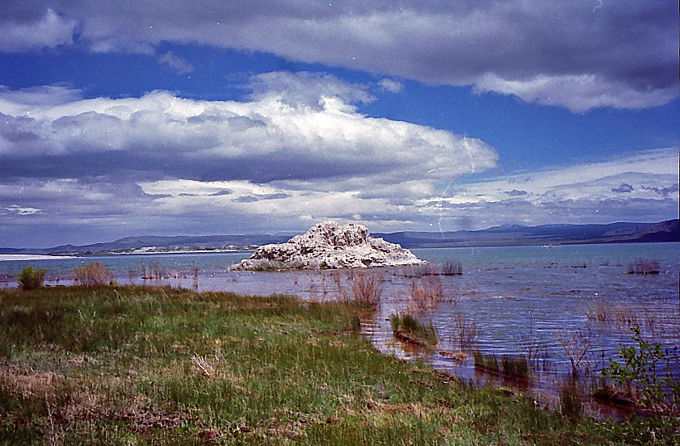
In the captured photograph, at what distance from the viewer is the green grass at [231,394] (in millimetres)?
7773

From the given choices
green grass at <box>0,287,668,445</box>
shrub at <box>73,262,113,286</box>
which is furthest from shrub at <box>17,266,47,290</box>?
green grass at <box>0,287,668,445</box>

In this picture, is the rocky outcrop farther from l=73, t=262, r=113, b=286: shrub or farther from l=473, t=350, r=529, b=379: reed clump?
l=473, t=350, r=529, b=379: reed clump

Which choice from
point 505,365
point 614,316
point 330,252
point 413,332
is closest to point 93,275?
point 413,332

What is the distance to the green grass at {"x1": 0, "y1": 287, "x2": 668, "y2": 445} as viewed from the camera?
7773 millimetres

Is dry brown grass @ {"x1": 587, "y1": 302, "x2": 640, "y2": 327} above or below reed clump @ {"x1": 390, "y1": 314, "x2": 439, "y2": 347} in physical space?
below

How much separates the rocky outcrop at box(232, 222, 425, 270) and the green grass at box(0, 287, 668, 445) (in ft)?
203

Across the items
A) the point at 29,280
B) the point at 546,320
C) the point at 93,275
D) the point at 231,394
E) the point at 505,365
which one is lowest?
the point at 546,320

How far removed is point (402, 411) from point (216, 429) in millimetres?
3069

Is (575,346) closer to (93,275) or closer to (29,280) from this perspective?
(29,280)

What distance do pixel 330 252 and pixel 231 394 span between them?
237 ft

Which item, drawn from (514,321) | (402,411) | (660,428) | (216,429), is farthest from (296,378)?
(514,321)

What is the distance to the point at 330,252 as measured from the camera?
81.8m

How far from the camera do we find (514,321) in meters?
24.2

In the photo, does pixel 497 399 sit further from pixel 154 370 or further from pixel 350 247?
pixel 350 247
